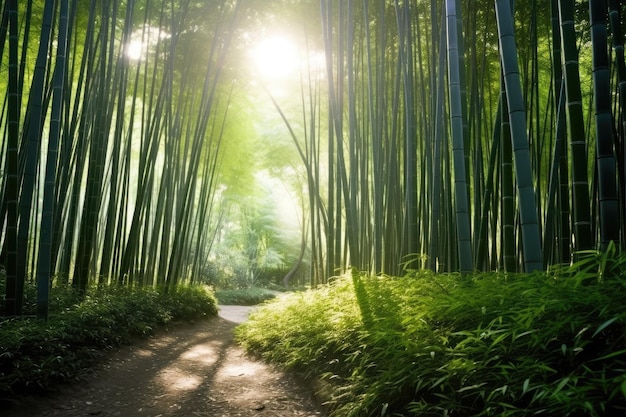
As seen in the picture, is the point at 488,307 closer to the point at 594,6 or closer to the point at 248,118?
the point at 594,6

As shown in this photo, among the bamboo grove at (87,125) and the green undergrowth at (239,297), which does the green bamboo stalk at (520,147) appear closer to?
the bamboo grove at (87,125)

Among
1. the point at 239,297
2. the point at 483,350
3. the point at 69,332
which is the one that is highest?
the point at 483,350

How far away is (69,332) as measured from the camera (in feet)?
9.27

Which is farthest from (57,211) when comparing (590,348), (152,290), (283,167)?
(283,167)

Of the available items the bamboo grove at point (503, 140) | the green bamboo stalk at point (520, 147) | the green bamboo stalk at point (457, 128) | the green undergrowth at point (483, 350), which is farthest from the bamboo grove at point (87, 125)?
the green bamboo stalk at point (520, 147)

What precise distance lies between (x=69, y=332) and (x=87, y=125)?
88.8 inches

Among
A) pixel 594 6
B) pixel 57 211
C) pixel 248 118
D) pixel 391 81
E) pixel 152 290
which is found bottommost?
pixel 152 290

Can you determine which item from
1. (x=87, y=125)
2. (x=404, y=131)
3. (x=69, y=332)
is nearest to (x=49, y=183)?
(x=69, y=332)

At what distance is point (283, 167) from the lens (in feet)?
40.6

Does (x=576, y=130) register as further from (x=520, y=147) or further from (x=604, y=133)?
(x=520, y=147)

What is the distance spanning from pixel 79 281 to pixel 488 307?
3.74 metres

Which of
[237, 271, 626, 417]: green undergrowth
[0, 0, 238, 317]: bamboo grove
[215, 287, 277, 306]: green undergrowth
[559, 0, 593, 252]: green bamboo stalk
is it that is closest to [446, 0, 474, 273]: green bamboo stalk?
[237, 271, 626, 417]: green undergrowth

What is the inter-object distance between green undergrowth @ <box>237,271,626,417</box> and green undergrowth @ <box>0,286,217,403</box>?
1.36m

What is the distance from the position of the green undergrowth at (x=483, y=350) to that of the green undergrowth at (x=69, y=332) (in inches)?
53.6
